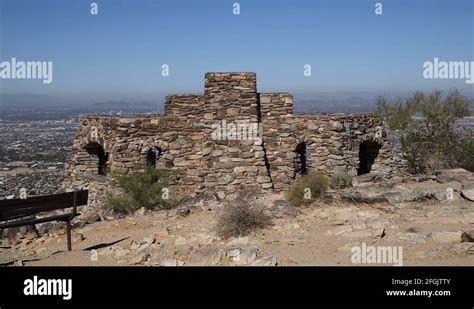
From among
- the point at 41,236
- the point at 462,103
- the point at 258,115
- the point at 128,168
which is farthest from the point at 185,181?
the point at 462,103

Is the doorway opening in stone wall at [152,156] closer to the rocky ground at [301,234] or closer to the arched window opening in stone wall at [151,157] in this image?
the arched window opening in stone wall at [151,157]

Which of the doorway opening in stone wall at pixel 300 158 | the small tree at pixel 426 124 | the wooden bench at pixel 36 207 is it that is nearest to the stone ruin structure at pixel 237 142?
the doorway opening in stone wall at pixel 300 158

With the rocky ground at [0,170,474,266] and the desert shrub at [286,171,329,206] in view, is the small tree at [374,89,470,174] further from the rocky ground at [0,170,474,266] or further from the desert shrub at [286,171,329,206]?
the desert shrub at [286,171,329,206]

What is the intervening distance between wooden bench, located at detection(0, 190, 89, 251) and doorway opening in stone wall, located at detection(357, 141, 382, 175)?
28.1ft

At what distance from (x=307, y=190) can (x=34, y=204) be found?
Answer: 5409 mm

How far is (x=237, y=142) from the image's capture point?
1316cm

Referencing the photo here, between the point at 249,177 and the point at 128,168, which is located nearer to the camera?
the point at 249,177

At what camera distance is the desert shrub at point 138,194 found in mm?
12344

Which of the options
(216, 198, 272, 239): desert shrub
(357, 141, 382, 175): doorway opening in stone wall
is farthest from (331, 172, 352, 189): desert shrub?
(216, 198, 272, 239): desert shrub

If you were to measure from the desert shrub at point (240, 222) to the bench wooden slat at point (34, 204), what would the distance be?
9.13 ft
